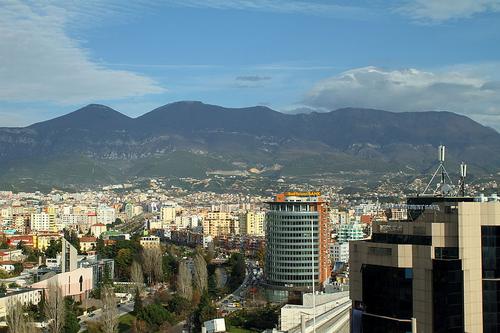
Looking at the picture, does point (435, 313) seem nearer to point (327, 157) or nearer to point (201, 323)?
point (201, 323)

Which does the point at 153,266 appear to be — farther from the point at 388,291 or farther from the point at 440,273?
the point at 440,273

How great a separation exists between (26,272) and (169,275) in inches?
322

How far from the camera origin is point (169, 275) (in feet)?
137

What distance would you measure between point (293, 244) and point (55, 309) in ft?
44.0

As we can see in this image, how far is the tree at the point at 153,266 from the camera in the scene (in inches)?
1607

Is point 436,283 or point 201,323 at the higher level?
point 436,283

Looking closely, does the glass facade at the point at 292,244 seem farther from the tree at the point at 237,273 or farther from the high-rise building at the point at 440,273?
the high-rise building at the point at 440,273

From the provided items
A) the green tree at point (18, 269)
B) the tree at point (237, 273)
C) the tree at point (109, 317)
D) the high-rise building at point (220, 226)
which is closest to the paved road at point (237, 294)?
the tree at point (237, 273)

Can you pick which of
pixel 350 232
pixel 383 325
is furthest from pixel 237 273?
pixel 383 325

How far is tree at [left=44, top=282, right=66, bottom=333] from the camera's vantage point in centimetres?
2506

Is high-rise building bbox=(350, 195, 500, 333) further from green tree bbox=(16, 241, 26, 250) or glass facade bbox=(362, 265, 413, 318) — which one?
green tree bbox=(16, 241, 26, 250)

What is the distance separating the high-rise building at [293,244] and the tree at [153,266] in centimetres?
754

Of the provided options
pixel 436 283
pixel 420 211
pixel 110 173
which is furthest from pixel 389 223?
pixel 110 173

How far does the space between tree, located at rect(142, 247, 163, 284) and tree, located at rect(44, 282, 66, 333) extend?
44.8 ft
